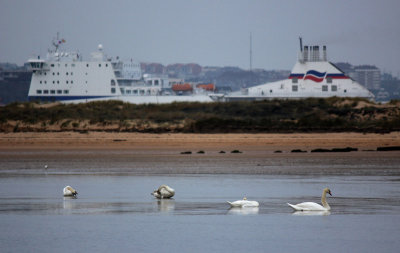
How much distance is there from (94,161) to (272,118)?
1864 cm

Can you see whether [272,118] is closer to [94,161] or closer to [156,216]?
[94,161]

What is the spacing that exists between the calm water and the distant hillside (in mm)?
18953

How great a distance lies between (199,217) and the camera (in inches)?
634

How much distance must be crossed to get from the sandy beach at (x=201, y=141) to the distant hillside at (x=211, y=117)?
236cm

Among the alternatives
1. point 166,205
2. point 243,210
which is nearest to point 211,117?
point 166,205

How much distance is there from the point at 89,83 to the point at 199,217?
49.9 meters

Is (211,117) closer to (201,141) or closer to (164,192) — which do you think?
(201,141)

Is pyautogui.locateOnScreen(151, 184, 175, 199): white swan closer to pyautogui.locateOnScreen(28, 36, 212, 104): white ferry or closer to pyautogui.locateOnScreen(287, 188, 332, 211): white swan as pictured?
pyautogui.locateOnScreen(287, 188, 332, 211): white swan

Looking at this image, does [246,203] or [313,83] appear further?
[313,83]

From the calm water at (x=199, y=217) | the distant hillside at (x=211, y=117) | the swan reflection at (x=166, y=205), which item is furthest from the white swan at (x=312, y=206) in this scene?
the distant hillside at (x=211, y=117)

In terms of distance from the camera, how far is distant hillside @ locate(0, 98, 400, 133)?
4244cm

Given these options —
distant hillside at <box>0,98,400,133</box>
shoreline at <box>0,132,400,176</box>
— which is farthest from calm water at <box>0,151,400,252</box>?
distant hillside at <box>0,98,400,133</box>

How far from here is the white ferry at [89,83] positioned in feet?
211

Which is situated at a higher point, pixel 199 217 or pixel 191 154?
pixel 191 154
